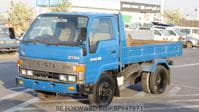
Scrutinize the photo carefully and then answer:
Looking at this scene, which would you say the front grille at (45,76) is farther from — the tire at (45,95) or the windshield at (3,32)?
the windshield at (3,32)

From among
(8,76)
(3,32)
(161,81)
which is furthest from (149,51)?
(3,32)

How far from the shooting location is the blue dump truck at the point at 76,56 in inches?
336

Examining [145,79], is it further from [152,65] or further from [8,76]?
[8,76]

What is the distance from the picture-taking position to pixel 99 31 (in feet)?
30.1

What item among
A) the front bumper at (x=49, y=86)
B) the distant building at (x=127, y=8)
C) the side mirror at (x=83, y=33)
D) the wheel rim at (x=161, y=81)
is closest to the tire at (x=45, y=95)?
the front bumper at (x=49, y=86)

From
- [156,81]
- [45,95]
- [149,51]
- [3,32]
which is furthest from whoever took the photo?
[3,32]

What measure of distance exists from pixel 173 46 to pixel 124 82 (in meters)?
2.63

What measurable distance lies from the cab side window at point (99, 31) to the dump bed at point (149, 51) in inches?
23.8

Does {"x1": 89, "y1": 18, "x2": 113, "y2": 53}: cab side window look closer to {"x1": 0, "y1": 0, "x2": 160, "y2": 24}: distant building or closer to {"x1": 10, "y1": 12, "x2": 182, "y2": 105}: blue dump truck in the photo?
{"x1": 10, "y1": 12, "x2": 182, "y2": 105}: blue dump truck

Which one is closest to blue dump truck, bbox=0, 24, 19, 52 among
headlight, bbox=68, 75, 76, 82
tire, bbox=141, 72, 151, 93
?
tire, bbox=141, 72, 151, 93

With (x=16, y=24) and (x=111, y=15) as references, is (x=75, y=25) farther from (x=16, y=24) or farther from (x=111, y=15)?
(x=16, y=24)

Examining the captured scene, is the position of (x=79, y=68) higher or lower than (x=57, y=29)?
lower

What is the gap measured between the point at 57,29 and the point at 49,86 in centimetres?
131

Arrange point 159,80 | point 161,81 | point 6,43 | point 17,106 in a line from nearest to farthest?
point 17,106, point 159,80, point 161,81, point 6,43
